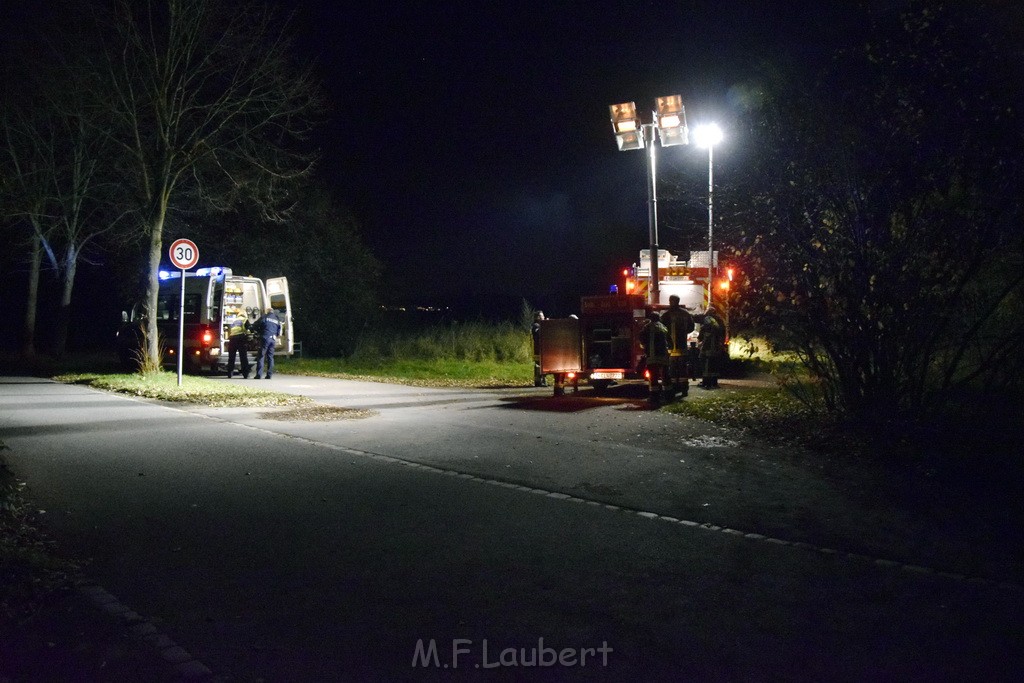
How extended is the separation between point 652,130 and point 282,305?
1231 centimetres

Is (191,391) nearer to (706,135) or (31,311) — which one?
(706,135)

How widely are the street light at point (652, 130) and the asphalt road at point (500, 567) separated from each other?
8.60 meters

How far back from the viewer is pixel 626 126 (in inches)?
713

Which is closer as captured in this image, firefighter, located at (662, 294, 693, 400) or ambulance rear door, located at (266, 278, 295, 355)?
firefighter, located at (662, 294, 693, 400)

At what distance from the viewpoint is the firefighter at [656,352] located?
15.1m

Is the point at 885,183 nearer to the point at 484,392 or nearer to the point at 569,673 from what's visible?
the point at 569,673

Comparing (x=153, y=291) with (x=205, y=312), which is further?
(x=205, y=312)

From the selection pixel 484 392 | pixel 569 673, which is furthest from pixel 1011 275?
pixel 484 392

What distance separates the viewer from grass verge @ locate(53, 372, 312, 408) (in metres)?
15.7

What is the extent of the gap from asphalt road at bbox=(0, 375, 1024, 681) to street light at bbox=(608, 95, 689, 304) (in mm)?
8600

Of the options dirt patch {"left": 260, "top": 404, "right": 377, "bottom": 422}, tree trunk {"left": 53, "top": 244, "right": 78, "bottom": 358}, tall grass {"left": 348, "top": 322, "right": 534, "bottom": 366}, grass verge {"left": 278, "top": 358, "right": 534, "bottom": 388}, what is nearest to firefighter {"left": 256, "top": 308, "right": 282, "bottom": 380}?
grass verge {"left": 278, "top": 358, "right": 534, "bottom": 388}

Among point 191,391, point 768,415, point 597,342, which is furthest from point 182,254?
point 768,415

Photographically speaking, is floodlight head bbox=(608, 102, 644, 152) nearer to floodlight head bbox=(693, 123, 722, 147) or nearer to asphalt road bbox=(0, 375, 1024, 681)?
floodlight head bbox=(693, 123, 722, 147)

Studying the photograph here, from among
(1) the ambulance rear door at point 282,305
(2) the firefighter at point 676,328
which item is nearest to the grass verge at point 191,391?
(1) the ambulance rear door at point 282,305
